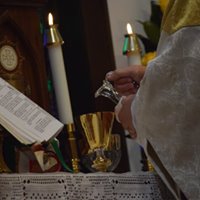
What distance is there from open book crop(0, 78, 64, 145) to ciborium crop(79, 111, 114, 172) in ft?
0.24

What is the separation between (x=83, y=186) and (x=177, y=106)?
0.68ft

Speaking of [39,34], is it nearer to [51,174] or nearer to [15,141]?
[15,141]

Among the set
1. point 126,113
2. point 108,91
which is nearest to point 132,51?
point 108,91

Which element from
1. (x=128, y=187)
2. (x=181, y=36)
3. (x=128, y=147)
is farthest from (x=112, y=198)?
(x=128, y=147)

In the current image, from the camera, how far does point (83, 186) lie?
2.79ft

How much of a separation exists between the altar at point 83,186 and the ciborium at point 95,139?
0.08 metres

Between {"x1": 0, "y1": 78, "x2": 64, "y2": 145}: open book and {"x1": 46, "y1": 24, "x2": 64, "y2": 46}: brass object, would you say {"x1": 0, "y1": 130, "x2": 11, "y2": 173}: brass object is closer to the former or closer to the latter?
{"x1": 0, "y1": 78, "x2": 64, "y2": 145}: open book

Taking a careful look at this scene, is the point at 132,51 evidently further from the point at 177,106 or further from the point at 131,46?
the point at 177,106

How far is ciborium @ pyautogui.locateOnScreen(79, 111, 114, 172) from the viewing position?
949 mm

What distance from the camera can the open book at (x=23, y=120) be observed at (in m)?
0.88

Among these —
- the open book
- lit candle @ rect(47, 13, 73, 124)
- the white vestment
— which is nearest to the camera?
the white vestment

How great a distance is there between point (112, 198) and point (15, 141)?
0.22m

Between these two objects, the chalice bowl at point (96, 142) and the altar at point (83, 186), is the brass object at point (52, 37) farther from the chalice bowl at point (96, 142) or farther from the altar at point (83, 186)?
the altar at point (83, 186)

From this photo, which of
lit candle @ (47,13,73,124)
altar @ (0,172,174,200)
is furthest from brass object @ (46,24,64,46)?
altar @ (0,172,174,200)
